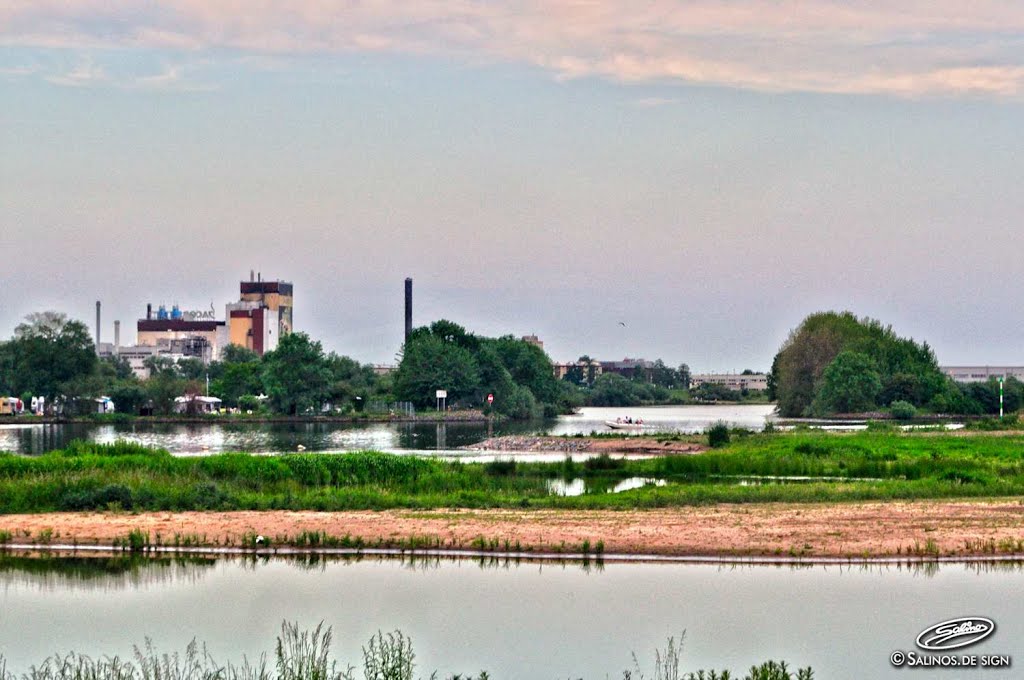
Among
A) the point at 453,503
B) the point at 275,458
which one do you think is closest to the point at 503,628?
the point at 453,503

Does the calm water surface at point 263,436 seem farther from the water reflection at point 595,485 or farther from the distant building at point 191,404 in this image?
the water reflection at point 595,485

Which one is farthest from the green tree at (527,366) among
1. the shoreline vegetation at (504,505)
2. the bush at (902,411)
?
the shoreline vegetation at (504,505)

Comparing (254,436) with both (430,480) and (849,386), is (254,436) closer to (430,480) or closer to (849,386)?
(430,480)

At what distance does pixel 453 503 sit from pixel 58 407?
10607cm

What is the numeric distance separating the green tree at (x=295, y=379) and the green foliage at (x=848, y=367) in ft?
157

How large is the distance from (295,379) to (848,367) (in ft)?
174

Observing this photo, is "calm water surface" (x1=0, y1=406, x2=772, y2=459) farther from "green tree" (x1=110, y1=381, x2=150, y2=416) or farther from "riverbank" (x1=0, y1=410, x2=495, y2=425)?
"green tree" (x1=110, y1=381, x2=150, y2=416)

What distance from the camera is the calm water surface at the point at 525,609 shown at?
67.3ft

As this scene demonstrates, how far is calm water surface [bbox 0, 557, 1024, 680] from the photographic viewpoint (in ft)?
67.3

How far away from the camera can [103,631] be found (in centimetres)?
2227

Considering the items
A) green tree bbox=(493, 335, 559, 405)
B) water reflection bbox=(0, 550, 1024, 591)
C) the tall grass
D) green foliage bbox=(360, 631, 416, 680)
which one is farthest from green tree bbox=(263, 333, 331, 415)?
green foliage bbox=(360, 631, 416, 680)

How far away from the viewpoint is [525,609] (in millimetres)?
23734

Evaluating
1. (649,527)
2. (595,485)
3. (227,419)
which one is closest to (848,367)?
(227,419)

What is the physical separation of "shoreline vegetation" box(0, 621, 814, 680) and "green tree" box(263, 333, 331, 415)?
114 m
